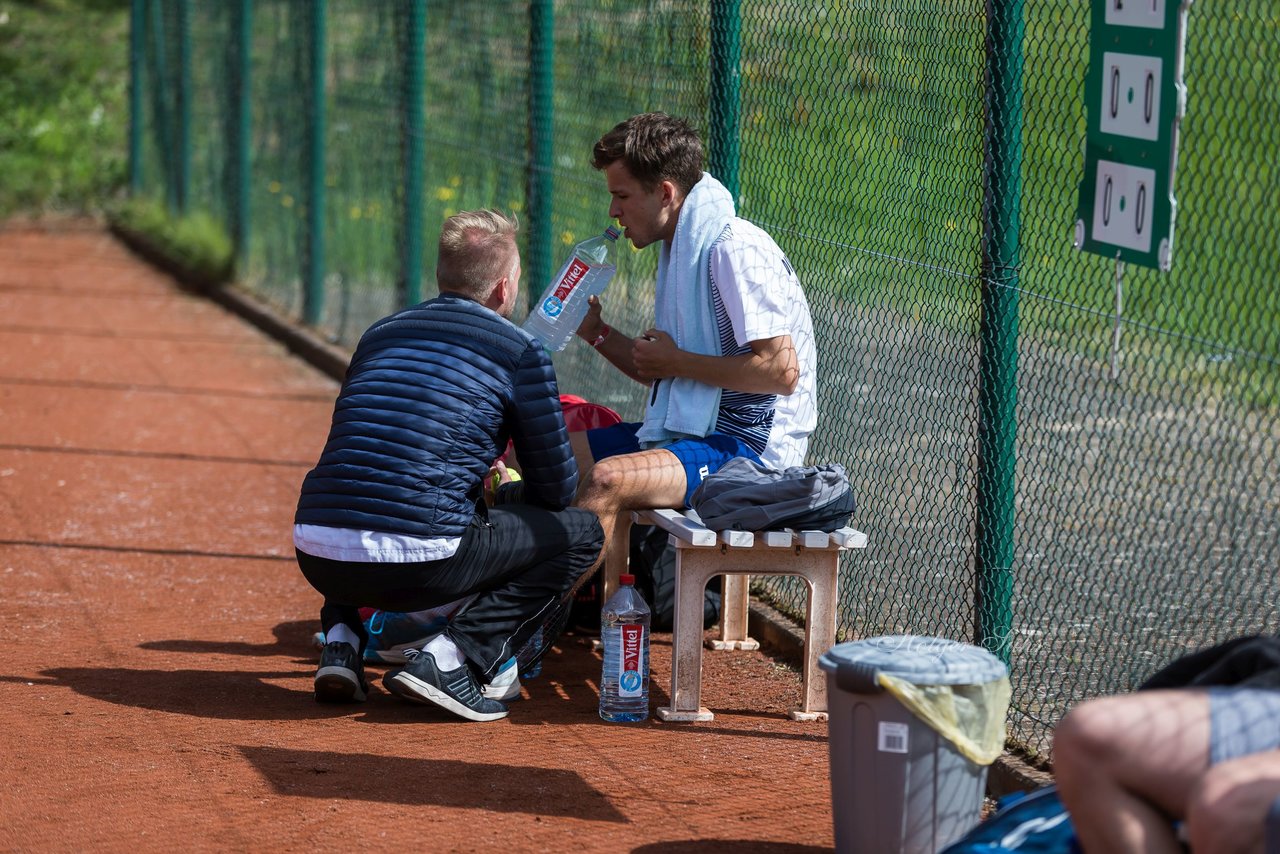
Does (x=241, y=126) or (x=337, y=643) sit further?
(x=241, y=126)

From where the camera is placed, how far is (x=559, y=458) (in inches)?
189

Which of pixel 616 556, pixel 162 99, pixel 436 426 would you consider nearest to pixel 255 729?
pixel 436 426

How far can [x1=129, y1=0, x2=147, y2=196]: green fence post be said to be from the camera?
17.7m

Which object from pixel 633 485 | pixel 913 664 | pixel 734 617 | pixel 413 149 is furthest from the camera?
pixel 413 149

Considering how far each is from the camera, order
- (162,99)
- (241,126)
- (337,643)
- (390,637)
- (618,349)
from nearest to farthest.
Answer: (337,643) < (390,637) < (618,349) < (241,126) < (162,99)

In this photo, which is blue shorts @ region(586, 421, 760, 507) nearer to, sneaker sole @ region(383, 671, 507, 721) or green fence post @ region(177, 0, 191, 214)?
sneaker sole @ region(383, 671, 507, 721)

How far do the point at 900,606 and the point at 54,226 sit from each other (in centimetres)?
1518

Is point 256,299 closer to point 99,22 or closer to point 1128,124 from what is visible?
point 99,22

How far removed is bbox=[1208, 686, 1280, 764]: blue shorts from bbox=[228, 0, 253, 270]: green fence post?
11.5 m

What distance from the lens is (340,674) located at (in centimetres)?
477

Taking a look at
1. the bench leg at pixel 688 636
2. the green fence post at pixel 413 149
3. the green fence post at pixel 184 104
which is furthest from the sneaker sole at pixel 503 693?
the green fence post at pixel 184 104

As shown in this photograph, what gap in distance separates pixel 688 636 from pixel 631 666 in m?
0.18

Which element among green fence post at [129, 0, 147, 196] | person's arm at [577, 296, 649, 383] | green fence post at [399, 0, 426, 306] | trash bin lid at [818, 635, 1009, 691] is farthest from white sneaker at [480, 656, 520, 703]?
green fence post at [129, 0, 147, 196]

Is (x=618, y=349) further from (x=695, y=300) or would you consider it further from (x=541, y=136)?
(x=541, y=136)
